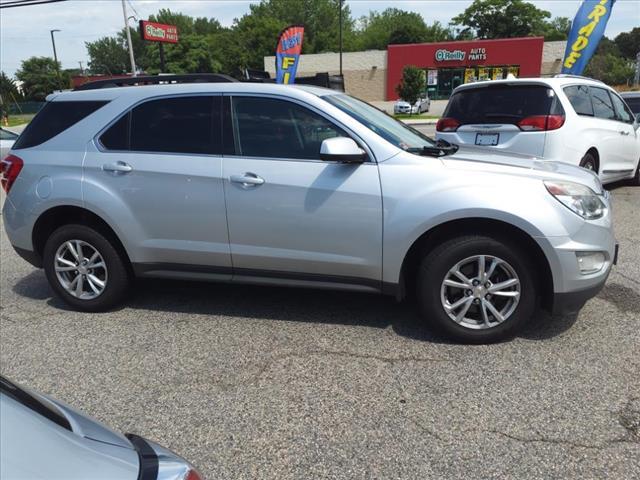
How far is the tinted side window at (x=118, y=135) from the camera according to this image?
4145 mm

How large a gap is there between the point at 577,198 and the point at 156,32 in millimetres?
35492

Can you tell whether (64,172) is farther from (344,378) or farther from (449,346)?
(449,346)

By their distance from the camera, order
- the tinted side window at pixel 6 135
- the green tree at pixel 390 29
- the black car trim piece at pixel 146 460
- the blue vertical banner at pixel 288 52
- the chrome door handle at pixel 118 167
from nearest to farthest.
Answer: the black car trim piece at pixel 146 460
the chrome door handle at pixel 118 167
the tinted side window at pixel 6 135
the blue vertical banner at pixel 288 52
the green tree at pixel 390 29

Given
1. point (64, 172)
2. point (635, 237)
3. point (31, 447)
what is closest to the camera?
point (31, 447)

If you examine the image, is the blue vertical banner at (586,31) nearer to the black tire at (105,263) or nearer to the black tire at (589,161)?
the black tire at (589,161)

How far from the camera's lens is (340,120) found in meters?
3.69

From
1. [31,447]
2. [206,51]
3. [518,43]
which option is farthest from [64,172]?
[206,51]

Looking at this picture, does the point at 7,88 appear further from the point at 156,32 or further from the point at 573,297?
the point at 573,297

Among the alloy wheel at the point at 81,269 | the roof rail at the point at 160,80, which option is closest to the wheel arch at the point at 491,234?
the roof rail at the point at 160,80

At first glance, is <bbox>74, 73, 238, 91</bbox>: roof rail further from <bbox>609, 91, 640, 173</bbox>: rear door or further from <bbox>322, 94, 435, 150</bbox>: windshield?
<bbox>609, 91, 640, 173</bbox>: rear door

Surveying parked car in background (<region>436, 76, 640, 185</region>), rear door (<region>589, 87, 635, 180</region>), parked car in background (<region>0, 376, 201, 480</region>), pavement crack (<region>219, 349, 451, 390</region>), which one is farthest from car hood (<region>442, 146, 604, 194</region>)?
rear door (<region>589, 87, 635, 180</region>)

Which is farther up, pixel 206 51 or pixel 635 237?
pixel 206 51

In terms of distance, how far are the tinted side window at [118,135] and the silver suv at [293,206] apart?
0.04 ft

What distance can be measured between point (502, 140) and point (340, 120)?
3.53m
